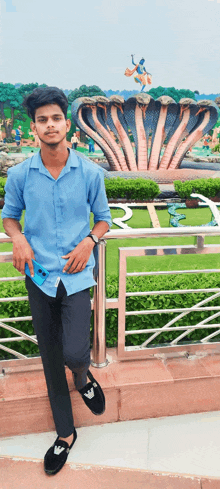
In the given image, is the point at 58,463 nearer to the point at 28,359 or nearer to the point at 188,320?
the point at 28,359

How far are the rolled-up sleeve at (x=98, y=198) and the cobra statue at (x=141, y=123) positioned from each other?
43.1 feet

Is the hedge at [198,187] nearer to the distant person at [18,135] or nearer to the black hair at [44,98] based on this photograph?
the black hair at [44,98]

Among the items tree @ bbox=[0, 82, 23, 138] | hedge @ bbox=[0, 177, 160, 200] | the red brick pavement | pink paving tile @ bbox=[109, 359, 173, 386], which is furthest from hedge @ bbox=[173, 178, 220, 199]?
tree @ bbox=[0, 82, 23, 138]

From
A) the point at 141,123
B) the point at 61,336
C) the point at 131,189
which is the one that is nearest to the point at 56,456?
the point at 61,336

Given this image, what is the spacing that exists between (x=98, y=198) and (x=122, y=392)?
102cm

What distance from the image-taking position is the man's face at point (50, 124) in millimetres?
1479

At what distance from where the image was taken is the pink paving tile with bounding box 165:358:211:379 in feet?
6.73

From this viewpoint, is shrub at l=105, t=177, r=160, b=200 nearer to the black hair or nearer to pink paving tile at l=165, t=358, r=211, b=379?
pink paving tile at l=165, t=358, r=211, b=379

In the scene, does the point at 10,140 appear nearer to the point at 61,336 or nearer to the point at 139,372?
the point at 139,372

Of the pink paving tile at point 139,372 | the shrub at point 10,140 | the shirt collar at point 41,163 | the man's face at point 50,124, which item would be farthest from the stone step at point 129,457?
the shrub at point 10,140

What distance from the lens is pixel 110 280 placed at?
9.07 feet

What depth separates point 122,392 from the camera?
6.47 feet

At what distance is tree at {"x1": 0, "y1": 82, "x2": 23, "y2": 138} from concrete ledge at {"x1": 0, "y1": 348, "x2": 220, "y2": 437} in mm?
25206

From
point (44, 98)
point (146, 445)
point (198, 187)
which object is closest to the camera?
point (44, 98)
